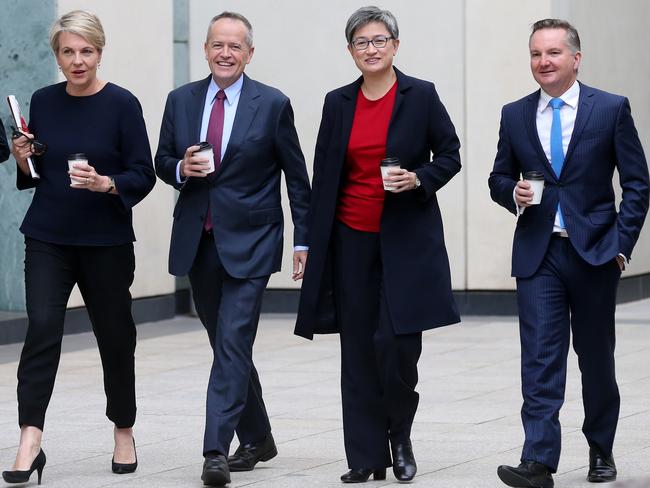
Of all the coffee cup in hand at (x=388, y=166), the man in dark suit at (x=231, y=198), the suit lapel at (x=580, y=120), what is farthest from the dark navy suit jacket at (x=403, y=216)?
the suit lapel at (x=580, y=120)

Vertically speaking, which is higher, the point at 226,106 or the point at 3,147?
the point at 226,106

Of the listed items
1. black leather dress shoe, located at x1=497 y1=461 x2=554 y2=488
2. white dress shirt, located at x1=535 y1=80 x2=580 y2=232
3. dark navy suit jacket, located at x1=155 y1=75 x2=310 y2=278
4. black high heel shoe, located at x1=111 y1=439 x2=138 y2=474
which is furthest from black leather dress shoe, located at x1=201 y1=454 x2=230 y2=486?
white dress shirt, located at x1=535 y1=80 x2=580 y2=232

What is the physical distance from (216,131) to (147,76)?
7.44m

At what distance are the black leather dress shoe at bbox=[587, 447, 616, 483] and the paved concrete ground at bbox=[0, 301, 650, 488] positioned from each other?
0.06 metres

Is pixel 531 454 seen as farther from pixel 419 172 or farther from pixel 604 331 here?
pixel 419 172

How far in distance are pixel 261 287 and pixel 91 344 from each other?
588 cm

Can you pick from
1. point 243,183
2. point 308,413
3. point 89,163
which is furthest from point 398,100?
point 308,413

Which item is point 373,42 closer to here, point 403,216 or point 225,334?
point 403,216

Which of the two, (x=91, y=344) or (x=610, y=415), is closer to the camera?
(x=610, y=415)

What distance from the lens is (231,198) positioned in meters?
6.77

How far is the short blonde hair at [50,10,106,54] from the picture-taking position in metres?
6.65

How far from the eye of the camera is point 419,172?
6566 millimetres

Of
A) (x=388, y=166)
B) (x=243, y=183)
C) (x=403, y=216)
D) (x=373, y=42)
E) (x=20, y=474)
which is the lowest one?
(x=20, y=474)

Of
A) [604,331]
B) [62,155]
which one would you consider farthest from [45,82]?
[604,331]
